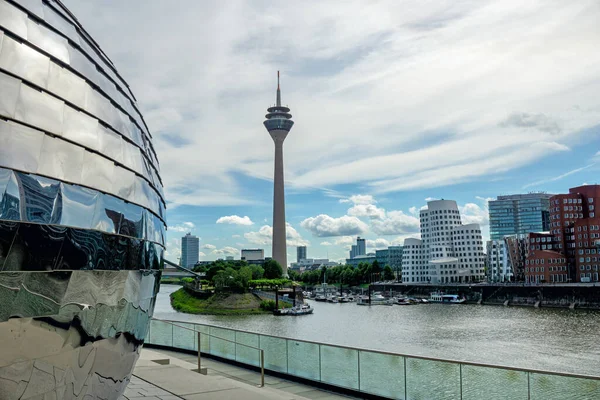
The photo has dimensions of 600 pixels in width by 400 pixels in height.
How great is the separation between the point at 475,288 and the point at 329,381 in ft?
322

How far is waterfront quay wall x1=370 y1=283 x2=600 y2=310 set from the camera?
81562 millimetres

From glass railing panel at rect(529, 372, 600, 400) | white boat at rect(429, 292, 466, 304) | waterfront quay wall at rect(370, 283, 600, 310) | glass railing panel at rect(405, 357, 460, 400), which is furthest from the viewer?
white boat at rect(429, 292, 466, 304)

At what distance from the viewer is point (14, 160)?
4559mm

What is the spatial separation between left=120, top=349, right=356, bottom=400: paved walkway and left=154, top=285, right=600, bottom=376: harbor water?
1039 inches

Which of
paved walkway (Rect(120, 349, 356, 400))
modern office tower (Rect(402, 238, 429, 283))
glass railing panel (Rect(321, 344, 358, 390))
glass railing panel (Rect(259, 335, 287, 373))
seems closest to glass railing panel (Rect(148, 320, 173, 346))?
paved walkway (Rect(120, 349, 356, 400))

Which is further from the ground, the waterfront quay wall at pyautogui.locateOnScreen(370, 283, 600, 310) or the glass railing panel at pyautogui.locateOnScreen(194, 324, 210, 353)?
the glass railing panel at pyautogui.locateOnScreen(194, 324, 210, 353)

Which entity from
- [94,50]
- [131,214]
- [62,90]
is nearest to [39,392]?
[131,214]

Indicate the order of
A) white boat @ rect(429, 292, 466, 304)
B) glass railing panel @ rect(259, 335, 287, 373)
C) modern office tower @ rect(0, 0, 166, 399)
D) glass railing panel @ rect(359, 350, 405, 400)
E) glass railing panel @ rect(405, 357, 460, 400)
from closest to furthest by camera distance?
modern office tower @ rect(0, 0, 166, 399) → glass railing panel @ rect(405, 357, 460, 400) → glass railing panel @ rect(359, 350, 405, 400) → glass railing panel @ rect(259, 335, 287, 373) → white boat @ rect(429, 292, 466, 304)

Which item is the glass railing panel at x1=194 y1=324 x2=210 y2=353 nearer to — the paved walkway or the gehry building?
the paved walkway

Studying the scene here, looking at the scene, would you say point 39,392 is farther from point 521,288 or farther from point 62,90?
point 521,288

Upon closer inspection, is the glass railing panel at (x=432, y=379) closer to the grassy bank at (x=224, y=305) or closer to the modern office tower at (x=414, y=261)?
the grassy bank at (x=224, y=305)

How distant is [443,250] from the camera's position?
146 metres

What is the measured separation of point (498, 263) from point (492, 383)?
130295 mm

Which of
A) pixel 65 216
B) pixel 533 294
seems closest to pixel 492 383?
pixel 65 216
